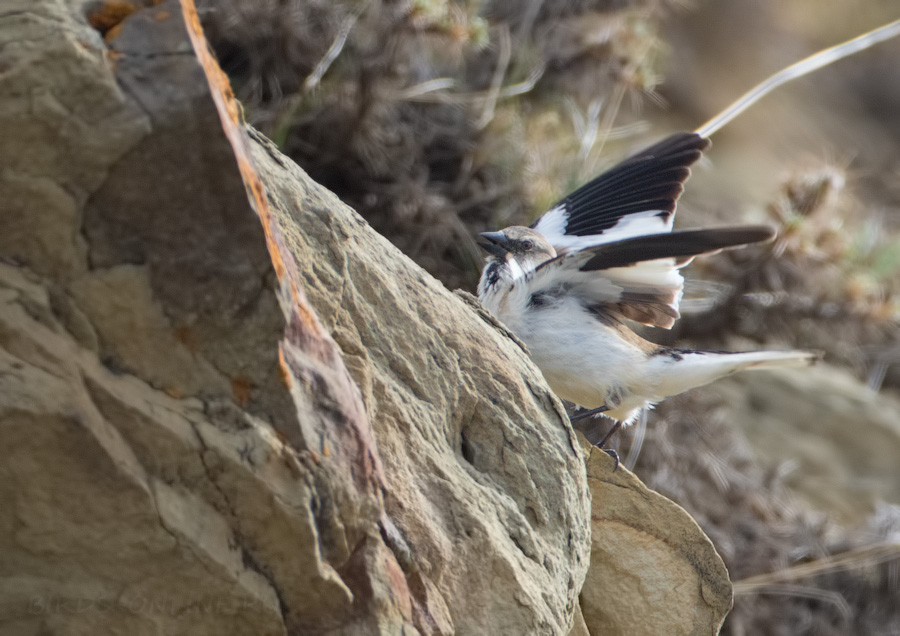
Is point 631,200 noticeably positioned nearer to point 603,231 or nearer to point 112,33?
point 603,231

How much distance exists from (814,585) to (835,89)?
789cm

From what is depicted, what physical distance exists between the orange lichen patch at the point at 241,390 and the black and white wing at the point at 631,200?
232cm

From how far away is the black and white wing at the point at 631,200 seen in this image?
13.9 ft

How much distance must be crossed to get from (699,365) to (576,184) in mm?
2600

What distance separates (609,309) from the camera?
3.96m

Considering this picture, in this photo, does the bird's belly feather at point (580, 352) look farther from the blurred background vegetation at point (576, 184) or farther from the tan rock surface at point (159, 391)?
the blurred background vegetation at point (576, 184)

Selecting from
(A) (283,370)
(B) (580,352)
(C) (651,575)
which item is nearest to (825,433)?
(B) (580,352)

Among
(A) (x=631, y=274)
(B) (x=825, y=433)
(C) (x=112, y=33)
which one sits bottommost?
(B) (x=825, y=433)

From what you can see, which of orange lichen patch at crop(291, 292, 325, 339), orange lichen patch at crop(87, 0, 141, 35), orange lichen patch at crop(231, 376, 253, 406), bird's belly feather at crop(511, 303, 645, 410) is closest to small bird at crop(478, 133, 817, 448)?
bird's belly feather at crop(511, 303, 645, 410)

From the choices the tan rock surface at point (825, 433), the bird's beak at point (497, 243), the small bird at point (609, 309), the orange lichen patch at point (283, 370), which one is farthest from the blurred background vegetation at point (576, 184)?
the orange lichen patch at point (283, 370)

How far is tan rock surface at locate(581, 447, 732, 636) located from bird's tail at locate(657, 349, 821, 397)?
0.74m

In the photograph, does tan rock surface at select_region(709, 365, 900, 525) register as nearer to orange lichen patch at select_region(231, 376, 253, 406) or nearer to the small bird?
the small bird

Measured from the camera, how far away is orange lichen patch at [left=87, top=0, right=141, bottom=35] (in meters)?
1.94

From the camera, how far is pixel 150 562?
6.72 ft
